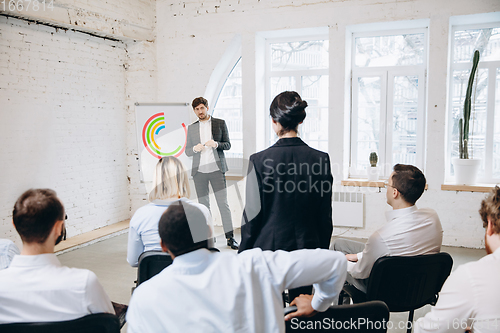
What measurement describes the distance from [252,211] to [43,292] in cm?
89

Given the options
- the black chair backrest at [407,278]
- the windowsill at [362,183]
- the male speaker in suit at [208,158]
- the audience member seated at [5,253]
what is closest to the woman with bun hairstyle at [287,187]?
the black chair backrest at [407,278]

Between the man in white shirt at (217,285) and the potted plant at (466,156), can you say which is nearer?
the man in white shirt at (217,285)

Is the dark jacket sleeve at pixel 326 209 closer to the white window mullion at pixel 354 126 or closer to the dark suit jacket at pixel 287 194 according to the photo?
the dark suit jacket at pixel 287 194

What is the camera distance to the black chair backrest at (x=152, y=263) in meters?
1.84

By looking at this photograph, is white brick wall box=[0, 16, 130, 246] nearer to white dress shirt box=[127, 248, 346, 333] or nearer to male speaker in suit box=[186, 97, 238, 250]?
male speaker in suit box=[186, 97, 238, 250]

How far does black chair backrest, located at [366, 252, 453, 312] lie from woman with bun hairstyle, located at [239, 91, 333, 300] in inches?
12.5

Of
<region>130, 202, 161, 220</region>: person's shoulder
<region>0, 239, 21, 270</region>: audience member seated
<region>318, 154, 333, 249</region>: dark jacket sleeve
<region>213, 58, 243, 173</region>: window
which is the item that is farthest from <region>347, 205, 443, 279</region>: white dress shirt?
<region>213, 58, 243, 173</region>: window

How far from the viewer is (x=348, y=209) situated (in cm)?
471

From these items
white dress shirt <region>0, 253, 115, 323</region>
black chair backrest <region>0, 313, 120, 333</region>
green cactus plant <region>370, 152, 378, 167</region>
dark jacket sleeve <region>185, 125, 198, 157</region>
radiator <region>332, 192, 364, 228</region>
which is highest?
dark jacket sleeve <region>185, 125, 198, 157</region>

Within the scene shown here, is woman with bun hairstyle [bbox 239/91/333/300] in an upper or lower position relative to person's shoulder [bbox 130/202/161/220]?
upper

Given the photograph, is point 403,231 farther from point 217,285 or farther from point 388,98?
point 388,98

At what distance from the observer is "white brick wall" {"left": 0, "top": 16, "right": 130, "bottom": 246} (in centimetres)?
397

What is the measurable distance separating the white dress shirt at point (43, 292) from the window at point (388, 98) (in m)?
4.16

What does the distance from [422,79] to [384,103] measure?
49 cm
